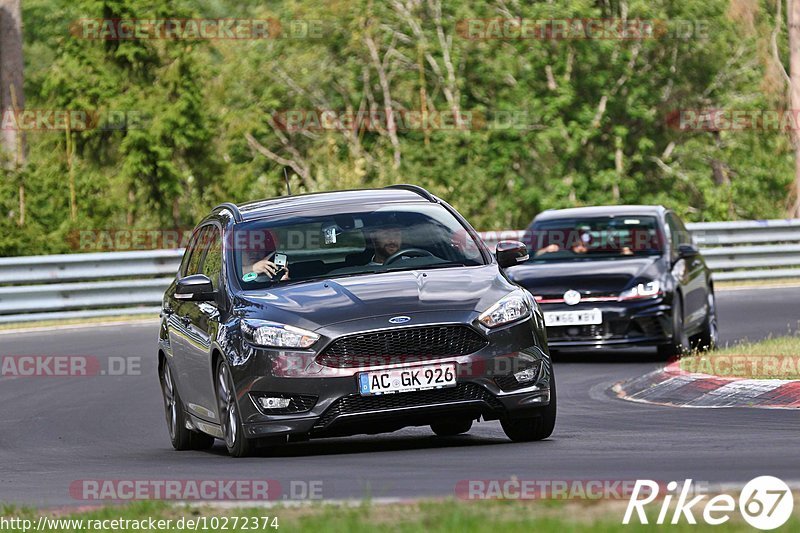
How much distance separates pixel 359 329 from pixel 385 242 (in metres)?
1.32

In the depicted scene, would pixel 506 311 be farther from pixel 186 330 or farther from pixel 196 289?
pixel 186 330

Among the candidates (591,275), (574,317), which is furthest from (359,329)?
(591,275)

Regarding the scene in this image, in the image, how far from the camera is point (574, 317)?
683 inches

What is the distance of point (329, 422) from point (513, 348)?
3.76 ft

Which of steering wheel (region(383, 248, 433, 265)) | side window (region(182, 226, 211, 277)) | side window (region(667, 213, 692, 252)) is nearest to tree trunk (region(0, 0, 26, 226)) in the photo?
side window (region(667, 213, 692, 252))

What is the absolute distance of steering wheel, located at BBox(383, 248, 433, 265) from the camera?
35.9 feet

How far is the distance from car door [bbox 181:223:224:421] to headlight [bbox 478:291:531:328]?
Answer: 1771mm

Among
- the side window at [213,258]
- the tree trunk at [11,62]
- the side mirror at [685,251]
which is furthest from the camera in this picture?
the tree trunk at [11,62]

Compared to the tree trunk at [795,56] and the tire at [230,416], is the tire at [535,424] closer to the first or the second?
the tire at [230,416]

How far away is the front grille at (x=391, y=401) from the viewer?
9.88 metres

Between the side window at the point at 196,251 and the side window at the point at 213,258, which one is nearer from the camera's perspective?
the side window at the point at 213,258

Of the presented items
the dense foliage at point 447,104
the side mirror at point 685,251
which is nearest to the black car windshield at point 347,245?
the side mirror at point 685,251

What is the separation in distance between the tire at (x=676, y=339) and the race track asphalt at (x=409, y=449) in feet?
0.50

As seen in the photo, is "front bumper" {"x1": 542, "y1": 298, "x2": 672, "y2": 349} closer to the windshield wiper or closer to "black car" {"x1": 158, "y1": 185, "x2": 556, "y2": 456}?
"black car" {"x1": 158, "y1": 185, "x2": 556, "y2": 456}
